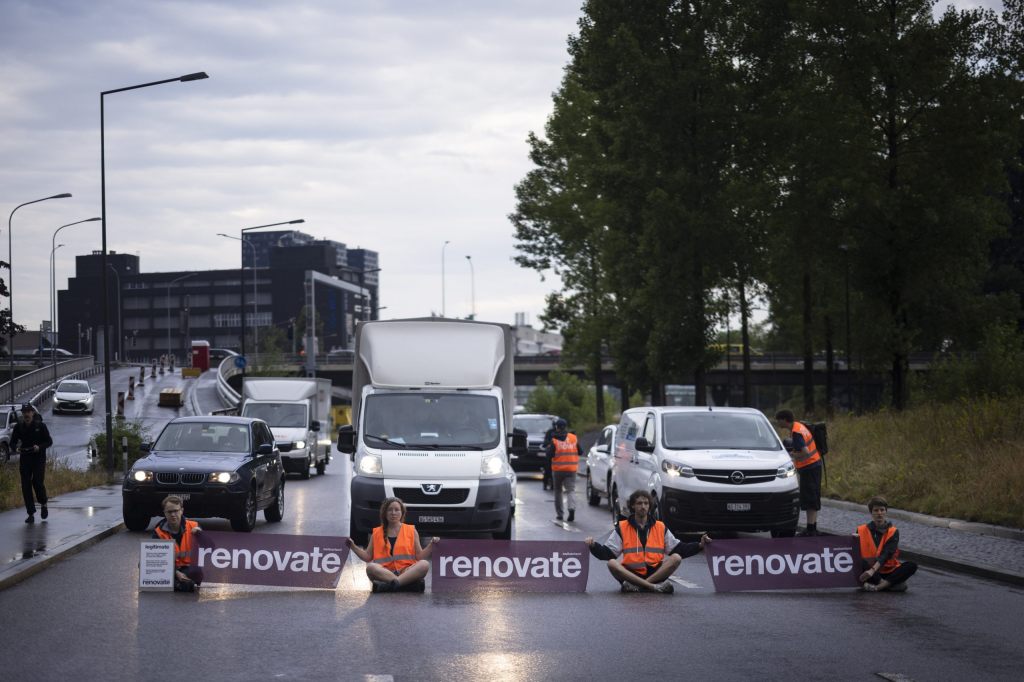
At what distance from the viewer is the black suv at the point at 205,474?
62.4 ft

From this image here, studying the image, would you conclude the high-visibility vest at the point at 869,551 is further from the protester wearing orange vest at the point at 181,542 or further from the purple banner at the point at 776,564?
the protester wearing orange vest at the point at 181,542

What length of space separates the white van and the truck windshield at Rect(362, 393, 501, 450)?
7.66ft

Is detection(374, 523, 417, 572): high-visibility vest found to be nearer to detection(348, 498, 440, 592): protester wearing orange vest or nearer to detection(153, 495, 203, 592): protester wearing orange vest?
detection(348, 498, 440, 592): protester wearing orange vest

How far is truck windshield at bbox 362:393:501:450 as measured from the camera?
18.0 meters

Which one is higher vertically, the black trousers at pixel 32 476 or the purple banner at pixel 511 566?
the black trousers at pixel 32 476

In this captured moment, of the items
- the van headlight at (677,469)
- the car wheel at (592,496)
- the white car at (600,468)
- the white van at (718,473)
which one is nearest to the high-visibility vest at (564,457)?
the white car at (600,468)

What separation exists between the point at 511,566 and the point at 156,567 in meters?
3.51

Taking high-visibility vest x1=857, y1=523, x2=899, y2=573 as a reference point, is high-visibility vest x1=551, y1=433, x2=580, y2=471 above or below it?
above

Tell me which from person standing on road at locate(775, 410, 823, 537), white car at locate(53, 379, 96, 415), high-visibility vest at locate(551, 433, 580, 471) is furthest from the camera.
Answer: white car at locate(53, 379, 96, 415)

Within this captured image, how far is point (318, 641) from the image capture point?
10.2m

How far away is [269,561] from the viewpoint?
13.3 metres

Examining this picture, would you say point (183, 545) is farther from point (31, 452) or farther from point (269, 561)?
point (31, 452)

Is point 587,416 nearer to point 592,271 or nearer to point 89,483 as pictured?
point 592,271

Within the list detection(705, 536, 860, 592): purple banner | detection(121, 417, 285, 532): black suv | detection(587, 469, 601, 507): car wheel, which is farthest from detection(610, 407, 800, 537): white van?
detection(587, 469, 601, 507): car wheel
